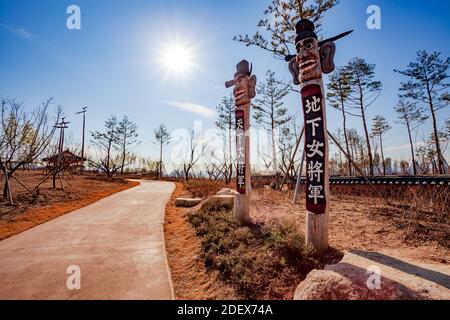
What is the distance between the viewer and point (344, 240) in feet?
13.0

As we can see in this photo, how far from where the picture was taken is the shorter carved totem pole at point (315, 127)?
11.1 ft

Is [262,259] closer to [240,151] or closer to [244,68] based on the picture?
[240,151]

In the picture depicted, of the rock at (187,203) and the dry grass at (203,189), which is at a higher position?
the dry grass at (203,189)

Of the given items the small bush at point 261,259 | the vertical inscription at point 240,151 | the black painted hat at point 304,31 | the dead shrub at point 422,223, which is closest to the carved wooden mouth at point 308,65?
the black painted hat at point 304,31

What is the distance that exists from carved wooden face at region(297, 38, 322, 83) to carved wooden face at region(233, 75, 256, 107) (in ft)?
5.60

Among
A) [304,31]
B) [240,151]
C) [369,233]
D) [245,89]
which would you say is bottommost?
Answer: [369,233]

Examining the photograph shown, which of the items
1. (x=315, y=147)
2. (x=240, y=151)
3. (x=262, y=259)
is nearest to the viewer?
(x=262, y=259)

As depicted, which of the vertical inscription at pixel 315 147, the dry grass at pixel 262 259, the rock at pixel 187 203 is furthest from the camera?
the rock at pixel 187 203

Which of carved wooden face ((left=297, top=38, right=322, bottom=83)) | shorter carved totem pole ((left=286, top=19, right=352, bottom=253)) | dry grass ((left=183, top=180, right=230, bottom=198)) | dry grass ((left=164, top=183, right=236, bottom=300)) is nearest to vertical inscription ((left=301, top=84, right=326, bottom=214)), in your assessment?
shorter carved totem pole ((left=286, top=19, right=352, bottom=253))

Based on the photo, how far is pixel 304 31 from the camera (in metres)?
4.06

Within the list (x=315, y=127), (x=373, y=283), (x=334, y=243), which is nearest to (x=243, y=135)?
(x=315, y=127)

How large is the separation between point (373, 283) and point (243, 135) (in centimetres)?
402

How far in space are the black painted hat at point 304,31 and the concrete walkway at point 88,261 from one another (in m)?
4.61

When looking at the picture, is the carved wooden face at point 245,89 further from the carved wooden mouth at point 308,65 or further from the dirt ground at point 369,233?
the dirt ground at point 369,233
